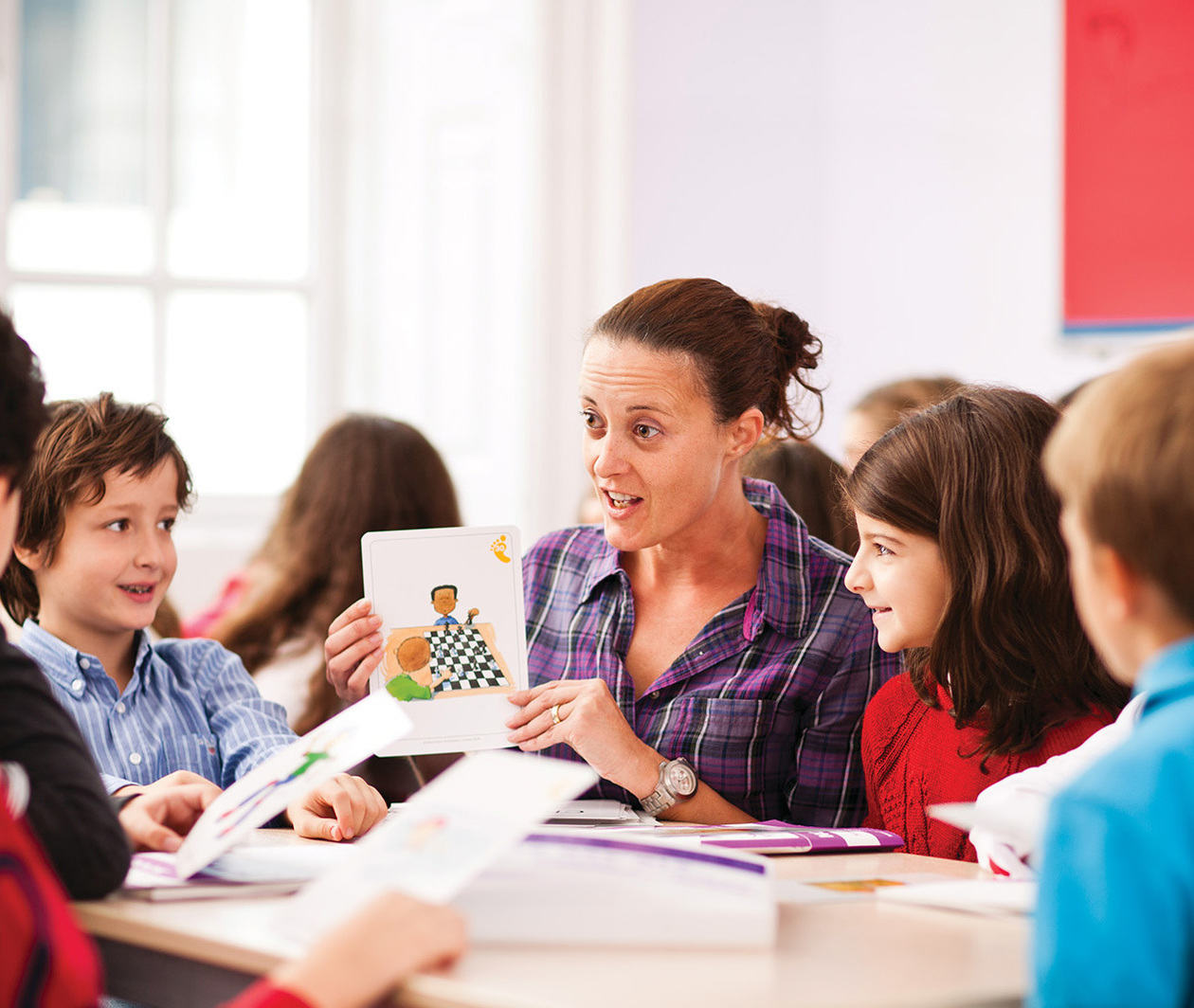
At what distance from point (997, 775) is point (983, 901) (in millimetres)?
525

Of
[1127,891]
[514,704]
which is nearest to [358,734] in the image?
[514,704]

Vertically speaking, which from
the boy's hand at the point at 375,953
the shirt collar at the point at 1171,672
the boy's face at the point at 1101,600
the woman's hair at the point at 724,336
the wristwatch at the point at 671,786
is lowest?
the wristwatch at the point at 671,786

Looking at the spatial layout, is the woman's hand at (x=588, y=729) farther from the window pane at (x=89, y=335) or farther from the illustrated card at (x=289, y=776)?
the window pane at (x=89, y=335)

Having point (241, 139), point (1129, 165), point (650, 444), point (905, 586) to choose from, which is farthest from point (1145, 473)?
point (241, 139)

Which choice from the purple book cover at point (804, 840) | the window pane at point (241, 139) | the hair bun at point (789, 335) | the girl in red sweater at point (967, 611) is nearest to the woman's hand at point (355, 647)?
the purple book cover at point (804, 840)

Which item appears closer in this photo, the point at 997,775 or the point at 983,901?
the point at 983,901

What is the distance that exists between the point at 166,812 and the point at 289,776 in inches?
9.5

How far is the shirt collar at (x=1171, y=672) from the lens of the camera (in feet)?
3.20

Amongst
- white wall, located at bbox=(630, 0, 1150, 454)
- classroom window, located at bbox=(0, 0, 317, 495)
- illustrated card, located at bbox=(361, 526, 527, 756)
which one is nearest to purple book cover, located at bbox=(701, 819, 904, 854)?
Answer: illustrated card, located at bbox=(361, 526, 527, 756)

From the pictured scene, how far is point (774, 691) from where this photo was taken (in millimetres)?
2010

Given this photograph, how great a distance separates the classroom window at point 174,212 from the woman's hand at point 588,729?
2.51 meters

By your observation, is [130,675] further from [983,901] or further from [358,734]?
[983,901]

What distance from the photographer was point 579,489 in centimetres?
436

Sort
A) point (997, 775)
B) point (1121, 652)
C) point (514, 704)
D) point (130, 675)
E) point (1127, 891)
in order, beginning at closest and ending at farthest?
A: 1. point (1127, 891)
2. point (1121, 652)
3. point (997, 775)
4. point (514, 704)
5. point (130, 675)
